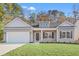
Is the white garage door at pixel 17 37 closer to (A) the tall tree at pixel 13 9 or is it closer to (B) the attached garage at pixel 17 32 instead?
(B) the attached garage at pixel 17 32

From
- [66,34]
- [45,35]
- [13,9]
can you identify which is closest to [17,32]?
[13,9]

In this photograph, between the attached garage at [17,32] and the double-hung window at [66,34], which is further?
the double-hung window at [66,34]

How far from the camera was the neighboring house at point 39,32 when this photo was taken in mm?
8609

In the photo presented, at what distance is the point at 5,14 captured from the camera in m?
8.50

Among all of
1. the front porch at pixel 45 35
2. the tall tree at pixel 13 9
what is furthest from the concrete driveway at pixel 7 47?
the tall tree at pixel 13 9

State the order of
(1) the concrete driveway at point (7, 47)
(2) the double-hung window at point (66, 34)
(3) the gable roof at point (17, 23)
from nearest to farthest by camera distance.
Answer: (1) the concrete driveway at point (7, 47)
(3) the gable roof at point (17, 23)
(2) the double-hung window at point (66, 34)

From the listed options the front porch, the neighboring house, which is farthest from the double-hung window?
the front porch

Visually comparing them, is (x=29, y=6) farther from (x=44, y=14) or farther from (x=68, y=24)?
(x=68, y=24)

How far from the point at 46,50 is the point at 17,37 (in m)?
0.86

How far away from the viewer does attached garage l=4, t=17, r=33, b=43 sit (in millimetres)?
8617

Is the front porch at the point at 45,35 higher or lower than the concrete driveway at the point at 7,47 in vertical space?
higher

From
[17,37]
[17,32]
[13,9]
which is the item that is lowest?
[17,37]

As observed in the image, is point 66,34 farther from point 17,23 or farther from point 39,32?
point 17,23

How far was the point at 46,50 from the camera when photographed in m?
8.39
